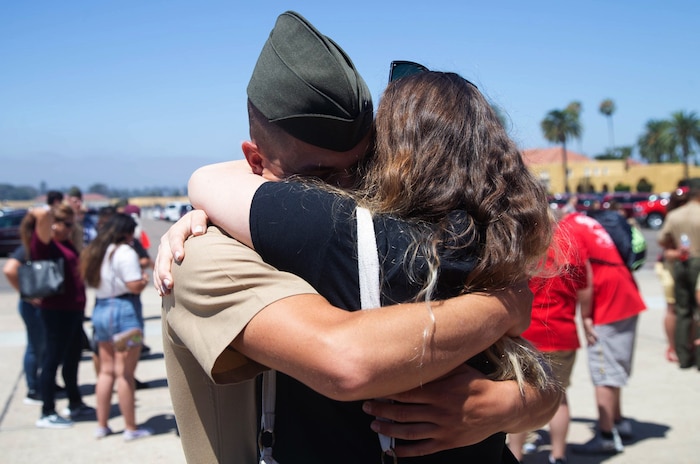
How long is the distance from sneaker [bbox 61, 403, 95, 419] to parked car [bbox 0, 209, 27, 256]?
17.3m

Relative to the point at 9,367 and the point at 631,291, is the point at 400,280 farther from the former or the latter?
the point at 9,367

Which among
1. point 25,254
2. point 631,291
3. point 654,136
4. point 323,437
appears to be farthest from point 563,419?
point 654,136

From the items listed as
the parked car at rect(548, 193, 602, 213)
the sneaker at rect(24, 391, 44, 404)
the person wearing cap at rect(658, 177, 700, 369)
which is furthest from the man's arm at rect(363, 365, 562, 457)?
the sneaker at rect(24, 391, 44, 404)

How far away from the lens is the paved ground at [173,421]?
517cm

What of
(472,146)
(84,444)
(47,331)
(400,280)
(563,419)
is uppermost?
(472,146)

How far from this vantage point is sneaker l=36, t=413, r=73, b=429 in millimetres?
5863

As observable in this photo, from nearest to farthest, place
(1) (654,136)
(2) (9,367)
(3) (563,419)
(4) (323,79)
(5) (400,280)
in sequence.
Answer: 1. (5) (400,280)
2. (4) (323,79)
3. (3) (563,419)
4. (2) (9,367)
5. (1) (654,136)

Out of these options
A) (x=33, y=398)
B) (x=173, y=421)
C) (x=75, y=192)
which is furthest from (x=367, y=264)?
(x=75, y=192)

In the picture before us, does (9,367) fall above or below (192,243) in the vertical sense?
below

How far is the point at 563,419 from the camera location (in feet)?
15.2

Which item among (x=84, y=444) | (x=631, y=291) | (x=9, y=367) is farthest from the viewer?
(x=9, y=367)

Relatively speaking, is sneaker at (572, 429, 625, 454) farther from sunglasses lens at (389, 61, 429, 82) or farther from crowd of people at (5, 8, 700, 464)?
sunglasses lens at (389, 61, 429, 82)

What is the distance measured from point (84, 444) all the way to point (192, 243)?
16.0 feet

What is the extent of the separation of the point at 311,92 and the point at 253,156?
0.86 feet
